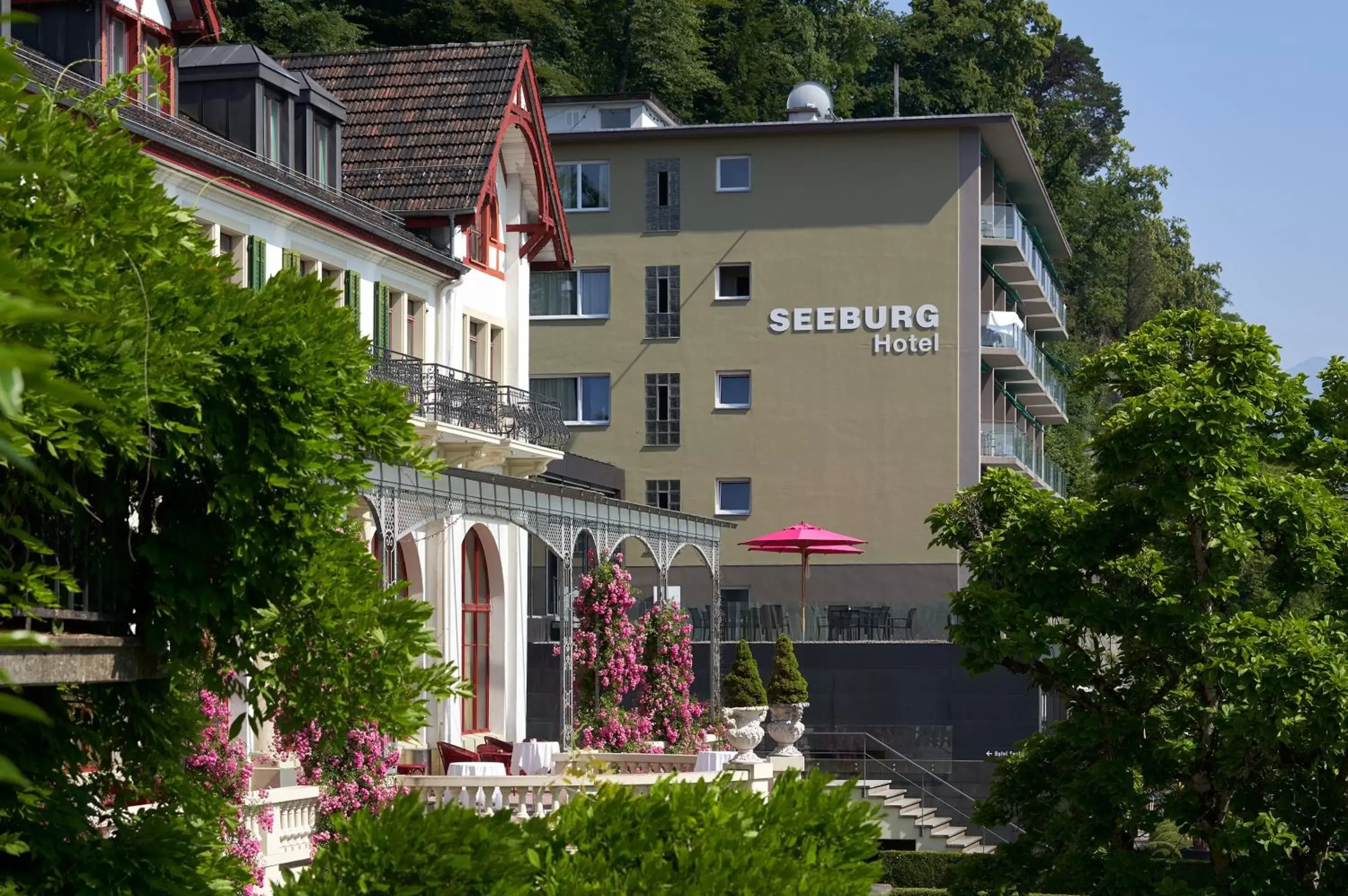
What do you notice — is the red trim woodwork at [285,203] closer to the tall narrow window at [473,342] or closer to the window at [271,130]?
the window at [271,130]

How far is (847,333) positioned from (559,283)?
898 cm

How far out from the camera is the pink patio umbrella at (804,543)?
46.0 metres

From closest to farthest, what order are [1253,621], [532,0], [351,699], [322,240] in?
[351,699], [1253,621], [322,240], [532,0]

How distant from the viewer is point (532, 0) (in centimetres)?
7312

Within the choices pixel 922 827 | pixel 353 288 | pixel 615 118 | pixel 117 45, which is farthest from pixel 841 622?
pixel 117 45

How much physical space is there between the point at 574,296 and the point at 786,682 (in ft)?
82.5

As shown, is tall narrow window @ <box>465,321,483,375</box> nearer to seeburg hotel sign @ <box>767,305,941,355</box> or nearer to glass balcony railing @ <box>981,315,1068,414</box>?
seeburg hotel sign @ <box>767,305,941,355</box>

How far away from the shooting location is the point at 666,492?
58.1 meters

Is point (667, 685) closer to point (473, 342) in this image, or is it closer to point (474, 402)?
point (474, 402)

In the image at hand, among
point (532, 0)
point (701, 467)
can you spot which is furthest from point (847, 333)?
point (532, 0)

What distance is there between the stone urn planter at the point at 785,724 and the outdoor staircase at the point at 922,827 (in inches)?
45.5

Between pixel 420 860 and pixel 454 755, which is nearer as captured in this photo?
pixel 420 860

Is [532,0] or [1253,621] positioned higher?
[532,0]

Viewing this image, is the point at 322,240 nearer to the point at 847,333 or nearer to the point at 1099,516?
the point at 1099,516
